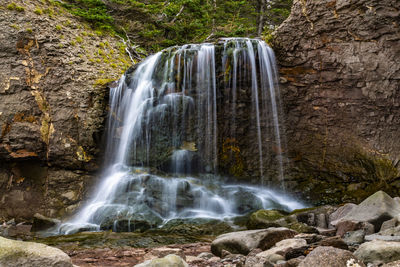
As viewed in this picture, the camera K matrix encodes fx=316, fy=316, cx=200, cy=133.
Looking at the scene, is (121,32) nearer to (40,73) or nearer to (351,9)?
(40,73)

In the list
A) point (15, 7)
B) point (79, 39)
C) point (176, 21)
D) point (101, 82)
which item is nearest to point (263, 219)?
point (101, 82)

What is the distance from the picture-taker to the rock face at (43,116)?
9.12 metres

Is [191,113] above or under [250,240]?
above

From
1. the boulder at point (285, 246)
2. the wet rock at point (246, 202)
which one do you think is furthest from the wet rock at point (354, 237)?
the wet rock at point (246, 202)

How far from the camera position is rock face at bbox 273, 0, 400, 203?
867cm

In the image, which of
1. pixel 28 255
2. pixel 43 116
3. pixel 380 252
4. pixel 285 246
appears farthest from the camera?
pixel 43 116

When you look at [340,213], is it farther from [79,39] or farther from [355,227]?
[79,39]

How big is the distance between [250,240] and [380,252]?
1.74 metres

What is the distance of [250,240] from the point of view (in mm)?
4320

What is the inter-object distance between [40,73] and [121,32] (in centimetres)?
650

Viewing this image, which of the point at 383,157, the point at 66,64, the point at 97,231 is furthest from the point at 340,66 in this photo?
the point at 66,64

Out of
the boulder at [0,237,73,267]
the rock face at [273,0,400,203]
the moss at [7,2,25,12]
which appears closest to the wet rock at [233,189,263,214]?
the rock face at [273,0,400,203]

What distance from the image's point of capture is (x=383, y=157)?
343 inches

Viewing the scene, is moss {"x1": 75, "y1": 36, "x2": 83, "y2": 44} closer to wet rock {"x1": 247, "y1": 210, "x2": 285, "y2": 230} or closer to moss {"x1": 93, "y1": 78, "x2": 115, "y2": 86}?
moss {"x1": 93, "y1": 78, "x2": 115, "y2": 86}
